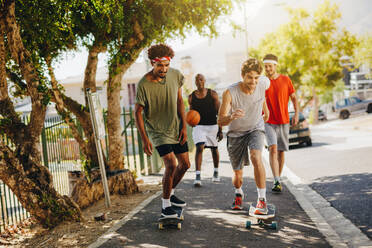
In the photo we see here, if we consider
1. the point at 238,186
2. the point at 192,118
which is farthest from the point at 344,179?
the point at 192,118

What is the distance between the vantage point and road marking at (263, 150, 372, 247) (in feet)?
13.9

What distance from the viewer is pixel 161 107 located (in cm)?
518

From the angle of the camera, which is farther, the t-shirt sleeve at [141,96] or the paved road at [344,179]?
the paved road at [344,179]

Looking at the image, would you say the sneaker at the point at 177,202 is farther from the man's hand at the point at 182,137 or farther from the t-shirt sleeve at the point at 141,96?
the t-shirt sleeve at the point at 141,96

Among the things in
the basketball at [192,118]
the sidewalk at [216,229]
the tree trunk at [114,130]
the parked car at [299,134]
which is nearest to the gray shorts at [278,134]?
the sidewalk at [216,229]

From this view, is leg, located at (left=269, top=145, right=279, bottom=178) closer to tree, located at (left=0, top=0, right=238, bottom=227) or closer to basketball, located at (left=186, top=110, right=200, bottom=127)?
basketball, located at (left=186, top=110, right=200, bottom=127)

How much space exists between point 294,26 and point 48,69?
32799 mm

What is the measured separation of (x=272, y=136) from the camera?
6.89 metres

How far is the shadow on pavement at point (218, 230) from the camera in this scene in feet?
14.4

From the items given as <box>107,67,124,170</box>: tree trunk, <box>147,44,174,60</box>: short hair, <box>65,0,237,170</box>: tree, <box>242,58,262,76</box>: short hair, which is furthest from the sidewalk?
<box>65,0,237,170</box>: tree

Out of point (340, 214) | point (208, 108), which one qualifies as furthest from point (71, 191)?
point (340, 214)

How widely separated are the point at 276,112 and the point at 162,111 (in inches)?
95.6

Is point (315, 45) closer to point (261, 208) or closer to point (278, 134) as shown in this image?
point (278, 134)

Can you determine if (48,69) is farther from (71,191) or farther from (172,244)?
(172,244)
